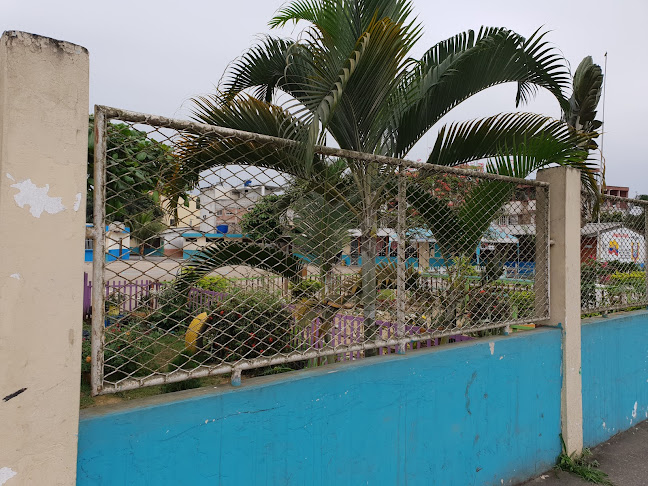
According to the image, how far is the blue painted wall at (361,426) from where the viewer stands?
175 cm

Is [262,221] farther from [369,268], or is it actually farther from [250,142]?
[369,268]

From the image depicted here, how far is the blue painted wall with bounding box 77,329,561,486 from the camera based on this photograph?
175 cm

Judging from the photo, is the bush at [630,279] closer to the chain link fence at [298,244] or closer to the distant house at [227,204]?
the chain link fence at [298,244]

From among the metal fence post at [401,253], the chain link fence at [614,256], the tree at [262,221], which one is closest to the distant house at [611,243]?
the chain link fence at [614,256]

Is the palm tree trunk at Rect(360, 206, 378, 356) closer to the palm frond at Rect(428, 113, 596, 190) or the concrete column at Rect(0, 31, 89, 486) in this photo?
the palm frond at Rect(428, 113, 596, 190)

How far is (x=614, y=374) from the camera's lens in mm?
4184

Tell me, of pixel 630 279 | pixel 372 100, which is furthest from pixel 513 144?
pixel 630 279

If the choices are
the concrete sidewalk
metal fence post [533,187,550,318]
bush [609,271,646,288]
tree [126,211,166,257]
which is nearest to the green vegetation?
tree [126,211,166,257]

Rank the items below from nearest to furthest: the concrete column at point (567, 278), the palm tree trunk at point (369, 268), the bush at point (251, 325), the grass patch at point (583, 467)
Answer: the bush at point (251, 325), the palm tree trunk at point (369, 268), the grass patch at point (583, 467), the concrete column at point (567, 278)

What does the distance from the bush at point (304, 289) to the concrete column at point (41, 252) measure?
1.11 meters

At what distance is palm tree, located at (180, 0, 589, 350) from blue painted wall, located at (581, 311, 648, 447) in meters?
1.63

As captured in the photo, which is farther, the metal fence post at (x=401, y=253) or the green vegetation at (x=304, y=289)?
the metal fence post at (x=401, y=253)

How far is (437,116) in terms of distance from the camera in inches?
130

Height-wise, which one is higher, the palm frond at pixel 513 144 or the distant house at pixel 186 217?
the palm frond at pixel 513 144
